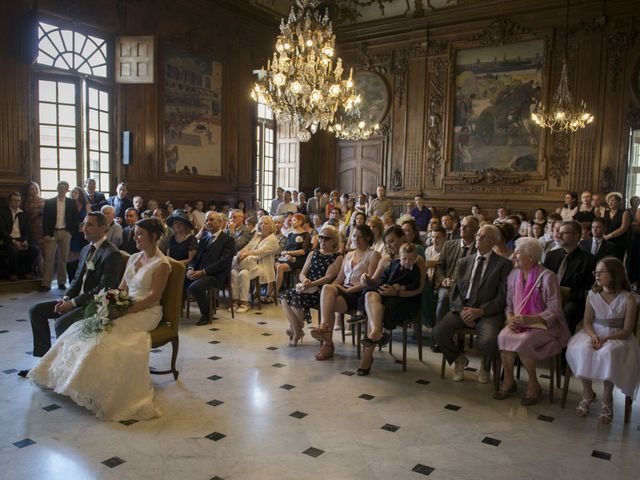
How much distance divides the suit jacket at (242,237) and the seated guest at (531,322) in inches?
165

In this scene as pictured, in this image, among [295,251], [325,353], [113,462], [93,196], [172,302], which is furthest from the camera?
[93,196]

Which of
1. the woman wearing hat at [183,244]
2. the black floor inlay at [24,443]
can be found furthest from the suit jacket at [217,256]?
the black floor inlay at [24,443]

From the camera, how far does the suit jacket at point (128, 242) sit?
6.99 m

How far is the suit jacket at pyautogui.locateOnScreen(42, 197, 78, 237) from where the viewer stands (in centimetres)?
795

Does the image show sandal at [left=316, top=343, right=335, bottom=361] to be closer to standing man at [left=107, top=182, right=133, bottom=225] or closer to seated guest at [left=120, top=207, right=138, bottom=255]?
seated guest at [left=120, top=207, right=138, bottom=255]

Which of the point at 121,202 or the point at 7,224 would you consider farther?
the point at 121,202

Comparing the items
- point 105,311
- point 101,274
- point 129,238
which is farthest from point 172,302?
point 129,238

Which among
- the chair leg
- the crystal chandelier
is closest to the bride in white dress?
the chair leg

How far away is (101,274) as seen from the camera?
4.32 meters

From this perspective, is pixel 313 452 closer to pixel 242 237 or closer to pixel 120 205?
pixel 242 237

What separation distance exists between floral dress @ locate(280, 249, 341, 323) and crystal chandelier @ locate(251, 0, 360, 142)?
3066 mm

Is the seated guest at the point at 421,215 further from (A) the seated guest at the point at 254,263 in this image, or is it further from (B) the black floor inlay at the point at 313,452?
(B) the black floor inlay at the point at 313,452

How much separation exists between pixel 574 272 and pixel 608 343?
3.51 ft

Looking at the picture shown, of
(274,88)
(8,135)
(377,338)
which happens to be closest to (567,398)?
(377,338)
